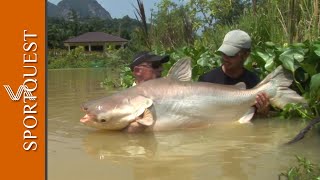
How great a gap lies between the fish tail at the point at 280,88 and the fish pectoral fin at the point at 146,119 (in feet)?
3.21

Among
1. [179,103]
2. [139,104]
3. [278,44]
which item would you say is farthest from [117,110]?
[278,44]

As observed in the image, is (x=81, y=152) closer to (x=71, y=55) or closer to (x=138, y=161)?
(x=138, y=161)

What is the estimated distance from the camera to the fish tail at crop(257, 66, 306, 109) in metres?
3.91

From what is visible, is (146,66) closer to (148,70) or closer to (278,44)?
(148,70)

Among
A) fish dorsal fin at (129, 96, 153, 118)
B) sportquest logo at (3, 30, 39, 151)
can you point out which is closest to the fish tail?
fish dorsal fin at (129, 96, 153, 118)

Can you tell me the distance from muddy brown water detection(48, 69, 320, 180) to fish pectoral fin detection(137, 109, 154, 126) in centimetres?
10

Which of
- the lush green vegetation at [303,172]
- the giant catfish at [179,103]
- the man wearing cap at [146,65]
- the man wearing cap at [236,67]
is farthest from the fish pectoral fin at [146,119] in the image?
the lush green vegetation at [303,172]

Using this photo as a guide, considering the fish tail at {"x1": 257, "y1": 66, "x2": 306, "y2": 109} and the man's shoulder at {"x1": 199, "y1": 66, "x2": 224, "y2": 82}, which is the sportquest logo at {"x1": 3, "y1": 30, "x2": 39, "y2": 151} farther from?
the fish tail at {"x1": 257, "y1": 66, "x2": 306, "y2": 109}

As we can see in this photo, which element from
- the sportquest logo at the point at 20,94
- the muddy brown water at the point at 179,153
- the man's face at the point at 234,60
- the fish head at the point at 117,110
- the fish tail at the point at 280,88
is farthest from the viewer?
the man's face at the point at 234,60

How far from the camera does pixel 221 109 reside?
3785 mm

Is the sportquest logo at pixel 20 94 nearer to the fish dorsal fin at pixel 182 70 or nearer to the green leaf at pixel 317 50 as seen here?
the fish dorsal fin at pixel 182 70

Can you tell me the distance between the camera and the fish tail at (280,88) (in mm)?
3908

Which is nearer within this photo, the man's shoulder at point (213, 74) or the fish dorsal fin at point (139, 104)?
the fish dorsal fin at point (139, 104)

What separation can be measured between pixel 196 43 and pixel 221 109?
5318mm
